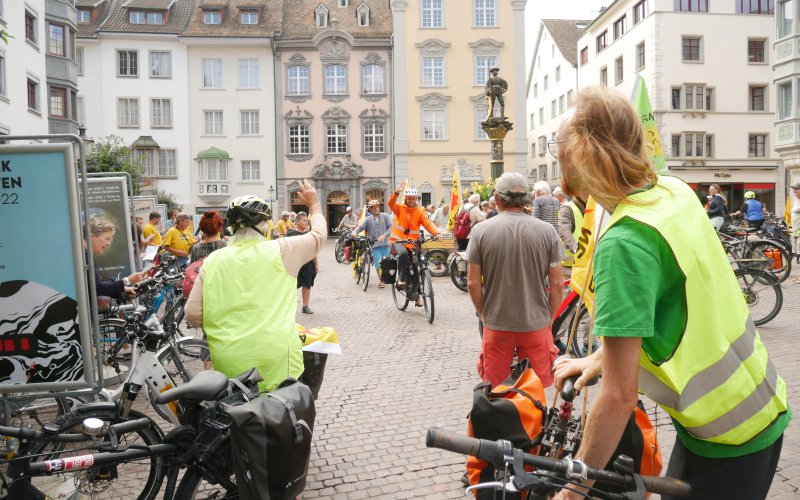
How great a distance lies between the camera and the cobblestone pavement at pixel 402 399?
4352mm

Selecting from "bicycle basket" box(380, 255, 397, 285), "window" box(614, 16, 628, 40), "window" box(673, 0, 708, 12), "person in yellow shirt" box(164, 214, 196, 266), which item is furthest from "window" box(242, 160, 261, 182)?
"bicycle basket" box(380, 255, 397, 285)

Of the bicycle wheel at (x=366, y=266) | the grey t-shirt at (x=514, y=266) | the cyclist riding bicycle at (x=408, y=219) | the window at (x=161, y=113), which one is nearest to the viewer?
the grey t-shirt at (x=514, y=266)

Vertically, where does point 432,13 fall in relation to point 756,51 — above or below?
above

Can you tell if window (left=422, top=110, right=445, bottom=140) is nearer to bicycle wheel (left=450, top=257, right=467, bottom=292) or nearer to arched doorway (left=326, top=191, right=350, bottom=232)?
arched doorway (left=326, top=191, right=350, bottom=232)

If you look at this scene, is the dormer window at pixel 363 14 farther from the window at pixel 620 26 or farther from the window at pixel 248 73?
the window at pixel 620 26

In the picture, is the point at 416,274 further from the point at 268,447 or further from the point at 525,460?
the point at 525,460

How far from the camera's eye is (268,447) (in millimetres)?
2721

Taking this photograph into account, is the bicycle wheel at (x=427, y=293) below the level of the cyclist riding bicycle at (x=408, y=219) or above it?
below

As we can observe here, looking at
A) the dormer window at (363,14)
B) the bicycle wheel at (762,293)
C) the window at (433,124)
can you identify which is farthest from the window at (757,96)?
the bicycle wheel at (762,293)

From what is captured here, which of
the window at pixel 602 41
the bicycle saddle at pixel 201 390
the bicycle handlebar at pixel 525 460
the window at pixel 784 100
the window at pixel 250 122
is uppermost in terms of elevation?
the window at pixel 602 41

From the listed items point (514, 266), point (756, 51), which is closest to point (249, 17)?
point (756, 51)

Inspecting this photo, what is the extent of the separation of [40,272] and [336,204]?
4029 centimetres

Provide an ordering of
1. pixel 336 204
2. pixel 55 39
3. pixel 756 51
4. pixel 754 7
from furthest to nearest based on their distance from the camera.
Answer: pixel 336 204 → pixel 756 51 → pixel 754 7 → pixel 55 39

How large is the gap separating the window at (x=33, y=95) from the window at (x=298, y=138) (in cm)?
1744
